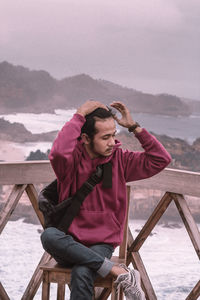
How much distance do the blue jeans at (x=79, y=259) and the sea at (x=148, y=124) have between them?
106 inches

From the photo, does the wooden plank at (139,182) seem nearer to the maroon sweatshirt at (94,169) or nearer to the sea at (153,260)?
the maroon sweatshirt at (94,169)

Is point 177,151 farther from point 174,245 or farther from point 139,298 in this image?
point 139,298

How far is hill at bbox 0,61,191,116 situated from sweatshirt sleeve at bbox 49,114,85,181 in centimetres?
283

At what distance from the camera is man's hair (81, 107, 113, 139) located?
72.9 inches

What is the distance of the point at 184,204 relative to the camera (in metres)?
2.37

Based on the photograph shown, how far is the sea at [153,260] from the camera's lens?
372 centimetres

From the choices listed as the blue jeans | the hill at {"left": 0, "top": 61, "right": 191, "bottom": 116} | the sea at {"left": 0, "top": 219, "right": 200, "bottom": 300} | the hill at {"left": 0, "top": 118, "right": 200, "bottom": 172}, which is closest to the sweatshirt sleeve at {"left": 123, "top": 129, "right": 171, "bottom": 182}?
the blue jeans

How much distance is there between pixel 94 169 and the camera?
74.5 inches

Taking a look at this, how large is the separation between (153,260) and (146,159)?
2.32 m

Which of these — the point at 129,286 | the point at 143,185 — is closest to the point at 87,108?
the point at 129,286

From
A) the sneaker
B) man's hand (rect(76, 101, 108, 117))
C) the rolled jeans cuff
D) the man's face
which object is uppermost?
man's hand (rect(76, 101, 108, 117))

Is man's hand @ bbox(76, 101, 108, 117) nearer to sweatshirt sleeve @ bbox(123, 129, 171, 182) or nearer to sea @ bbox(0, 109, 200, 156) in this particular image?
sweatshirt sleeve @ bbox(123, 129, 171, 182)

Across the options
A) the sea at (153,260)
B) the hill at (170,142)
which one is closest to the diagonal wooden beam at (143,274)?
the sea at (153,260)

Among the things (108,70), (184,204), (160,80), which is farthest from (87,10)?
(184,204)
